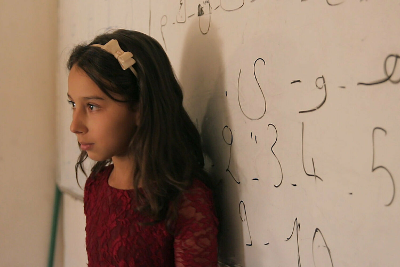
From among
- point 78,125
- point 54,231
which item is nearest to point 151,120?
point 78,125

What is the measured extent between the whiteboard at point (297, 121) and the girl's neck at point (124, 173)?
17cm

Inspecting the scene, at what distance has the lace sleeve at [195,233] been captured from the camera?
594 mm

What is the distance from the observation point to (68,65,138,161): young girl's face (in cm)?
63

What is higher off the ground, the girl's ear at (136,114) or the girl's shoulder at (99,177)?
the girl's ear at (136,114)

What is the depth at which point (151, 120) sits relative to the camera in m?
0.63

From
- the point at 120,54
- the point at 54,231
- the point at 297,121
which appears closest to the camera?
the point at 297,121

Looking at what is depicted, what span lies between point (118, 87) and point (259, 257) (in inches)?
15.7

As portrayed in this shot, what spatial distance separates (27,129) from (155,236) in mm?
911

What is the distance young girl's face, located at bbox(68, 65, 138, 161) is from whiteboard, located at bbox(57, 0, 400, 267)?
0.17m

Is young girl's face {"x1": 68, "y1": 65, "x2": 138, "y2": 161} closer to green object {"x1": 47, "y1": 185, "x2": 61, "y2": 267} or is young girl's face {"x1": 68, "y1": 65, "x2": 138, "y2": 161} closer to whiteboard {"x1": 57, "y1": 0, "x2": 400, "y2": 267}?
whiteboard {"x1": 57, "y1": 0, "x2": 400, "y2": 267}

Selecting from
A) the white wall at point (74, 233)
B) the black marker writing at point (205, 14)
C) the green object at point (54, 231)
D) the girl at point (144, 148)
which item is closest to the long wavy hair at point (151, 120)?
the girl at point (144, 148)

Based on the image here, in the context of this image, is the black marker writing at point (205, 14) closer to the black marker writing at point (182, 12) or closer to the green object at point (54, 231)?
the black marker writing at point (182, 12)

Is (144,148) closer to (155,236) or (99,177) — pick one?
(155,236)

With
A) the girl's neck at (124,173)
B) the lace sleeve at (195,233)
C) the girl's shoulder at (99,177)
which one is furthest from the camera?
the girl's shoulder at (99,177)
